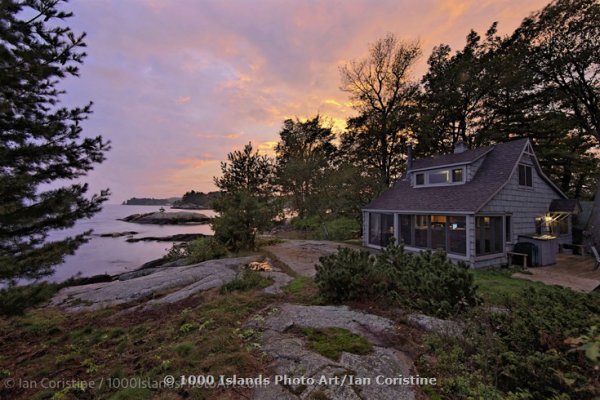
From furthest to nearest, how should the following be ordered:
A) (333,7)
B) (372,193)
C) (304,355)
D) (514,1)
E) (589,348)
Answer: (372,193), (514,1), (333,7), (304,355), (589,348)

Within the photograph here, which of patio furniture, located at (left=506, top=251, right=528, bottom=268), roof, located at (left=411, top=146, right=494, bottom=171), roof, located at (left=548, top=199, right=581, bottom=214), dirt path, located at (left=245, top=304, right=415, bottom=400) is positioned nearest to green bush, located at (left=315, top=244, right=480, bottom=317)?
dirt path, located at (left=245, top=304, right=415, bottom=400)

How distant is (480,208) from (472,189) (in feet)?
6.10

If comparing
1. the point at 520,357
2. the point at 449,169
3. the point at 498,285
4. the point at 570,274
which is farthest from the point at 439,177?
the point at 520,357

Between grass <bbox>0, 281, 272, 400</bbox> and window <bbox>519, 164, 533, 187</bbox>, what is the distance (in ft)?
43.7

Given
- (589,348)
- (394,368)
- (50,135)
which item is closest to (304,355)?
(394,368)

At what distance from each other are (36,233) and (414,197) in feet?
46.1

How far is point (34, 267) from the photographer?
4.29m

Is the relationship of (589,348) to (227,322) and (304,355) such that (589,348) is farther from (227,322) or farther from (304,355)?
(227,322)

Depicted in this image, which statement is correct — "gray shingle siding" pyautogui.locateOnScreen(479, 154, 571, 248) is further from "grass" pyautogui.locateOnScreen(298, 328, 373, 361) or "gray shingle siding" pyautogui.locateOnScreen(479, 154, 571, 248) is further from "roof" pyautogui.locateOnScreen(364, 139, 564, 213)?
"grass" pyautogui.locateOnScreen(298, 328, 373, 361)

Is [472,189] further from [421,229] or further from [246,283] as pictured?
[246,283]

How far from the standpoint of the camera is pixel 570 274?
30.1 feet

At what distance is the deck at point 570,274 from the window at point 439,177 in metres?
5.10

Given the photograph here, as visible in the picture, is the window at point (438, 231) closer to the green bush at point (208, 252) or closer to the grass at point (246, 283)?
the grass at point (246, 283)

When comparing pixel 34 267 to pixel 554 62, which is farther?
pixel 554 62
